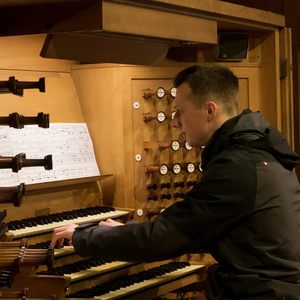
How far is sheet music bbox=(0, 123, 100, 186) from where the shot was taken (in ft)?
12.3

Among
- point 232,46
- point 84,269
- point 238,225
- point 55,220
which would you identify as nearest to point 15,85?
point 238,225

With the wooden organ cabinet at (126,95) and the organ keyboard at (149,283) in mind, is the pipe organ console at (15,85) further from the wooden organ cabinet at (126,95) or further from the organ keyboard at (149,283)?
the organ keyboard at (149,283)

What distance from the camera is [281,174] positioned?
2.48m

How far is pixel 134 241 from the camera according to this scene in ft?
8.12

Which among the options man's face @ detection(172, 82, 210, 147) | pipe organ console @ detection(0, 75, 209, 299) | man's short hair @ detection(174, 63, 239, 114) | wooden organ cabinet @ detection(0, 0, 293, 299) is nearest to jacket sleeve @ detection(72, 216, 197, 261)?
pipe organ console @ detection(0, 75, 209, 299)

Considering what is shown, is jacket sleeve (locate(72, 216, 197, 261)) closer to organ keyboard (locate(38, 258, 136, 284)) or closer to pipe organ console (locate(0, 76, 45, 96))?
pipe organ console (locate(0, 76, 45, 96))

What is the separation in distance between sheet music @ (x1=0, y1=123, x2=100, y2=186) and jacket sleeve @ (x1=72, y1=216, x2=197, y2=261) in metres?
1.21

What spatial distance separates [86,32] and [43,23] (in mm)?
239

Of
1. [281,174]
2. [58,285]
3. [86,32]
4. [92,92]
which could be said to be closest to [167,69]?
[92,92]

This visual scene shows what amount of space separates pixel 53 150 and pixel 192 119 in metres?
1.60

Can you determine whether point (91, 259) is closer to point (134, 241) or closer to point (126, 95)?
point (126, 95)

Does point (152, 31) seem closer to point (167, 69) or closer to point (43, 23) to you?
point (43, 23)

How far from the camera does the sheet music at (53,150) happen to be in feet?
12.3

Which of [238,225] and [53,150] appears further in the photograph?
[53,150]
